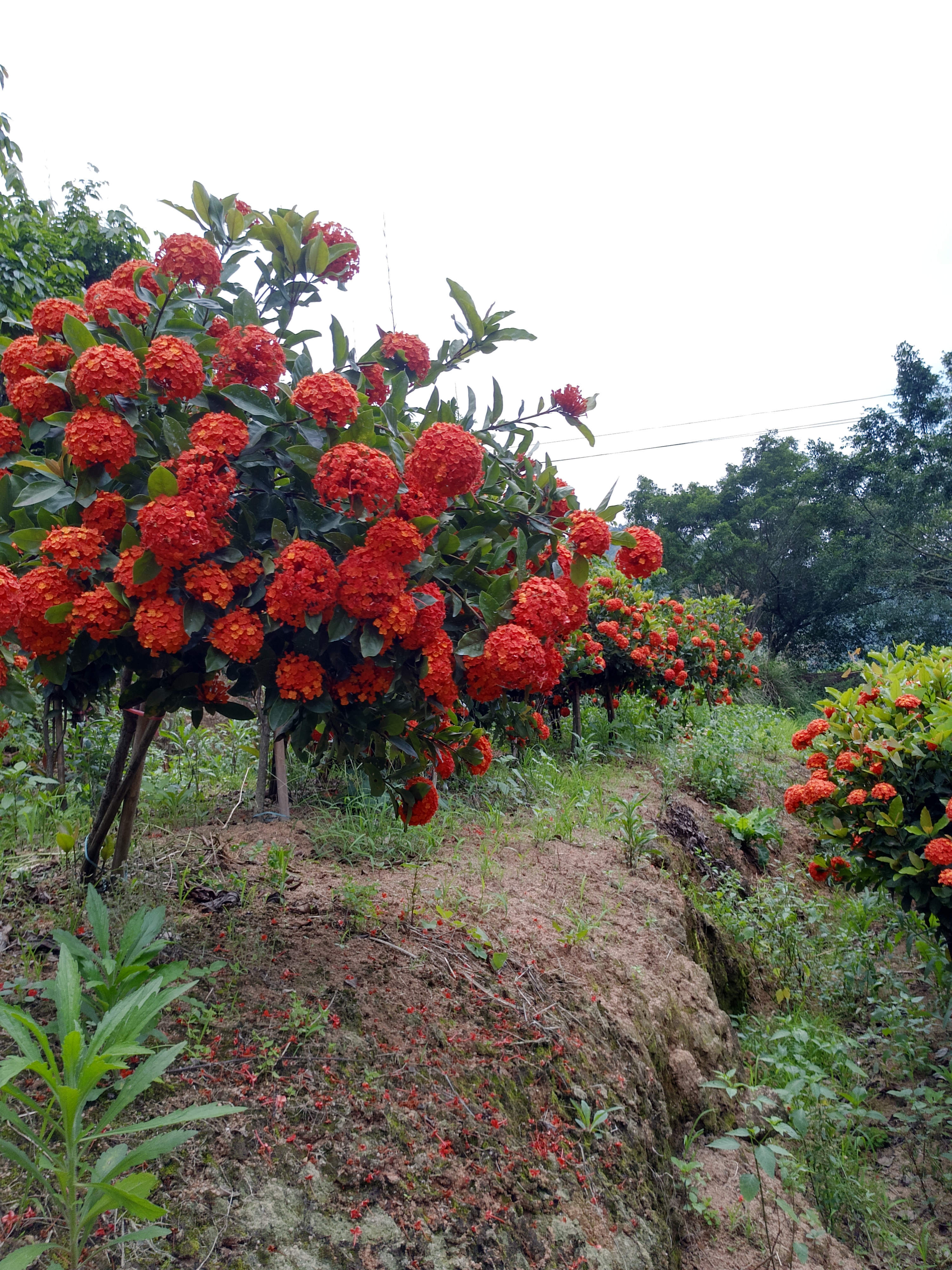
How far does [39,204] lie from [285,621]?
7421 mm

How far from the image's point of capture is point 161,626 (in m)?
1.60

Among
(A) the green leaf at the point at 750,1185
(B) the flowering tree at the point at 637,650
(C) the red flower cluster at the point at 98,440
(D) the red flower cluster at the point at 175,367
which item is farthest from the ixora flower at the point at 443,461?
(B) the flowering tree at the point at 637,650

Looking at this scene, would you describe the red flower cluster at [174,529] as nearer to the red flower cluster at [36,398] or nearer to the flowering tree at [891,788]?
the red flower cluster at [36,398]

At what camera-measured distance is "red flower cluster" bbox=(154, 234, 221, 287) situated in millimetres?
2039

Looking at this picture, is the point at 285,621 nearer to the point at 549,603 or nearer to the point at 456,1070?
the point at 549,603

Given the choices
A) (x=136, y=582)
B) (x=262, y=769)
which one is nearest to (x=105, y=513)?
(x=136, y=582)

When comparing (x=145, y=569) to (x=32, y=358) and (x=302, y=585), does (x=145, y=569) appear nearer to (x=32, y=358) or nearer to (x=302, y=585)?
(x=302, y=585)

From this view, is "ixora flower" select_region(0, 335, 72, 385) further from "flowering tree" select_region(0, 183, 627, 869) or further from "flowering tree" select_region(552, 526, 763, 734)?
"flowering tree" select_region(552, 526, 763, 734)

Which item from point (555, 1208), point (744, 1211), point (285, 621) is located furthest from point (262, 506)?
point (744, 1211)

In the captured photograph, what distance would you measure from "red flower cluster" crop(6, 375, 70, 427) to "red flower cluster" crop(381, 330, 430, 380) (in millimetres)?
870

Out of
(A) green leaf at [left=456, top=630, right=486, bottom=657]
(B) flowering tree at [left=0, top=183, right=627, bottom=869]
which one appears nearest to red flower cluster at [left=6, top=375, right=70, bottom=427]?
(B) flowering tree at [left=0, top=183, right=627, bottom=869]

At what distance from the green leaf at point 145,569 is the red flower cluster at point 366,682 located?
47 cm

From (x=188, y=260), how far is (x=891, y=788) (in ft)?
10.5

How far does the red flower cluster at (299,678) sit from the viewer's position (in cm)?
171
